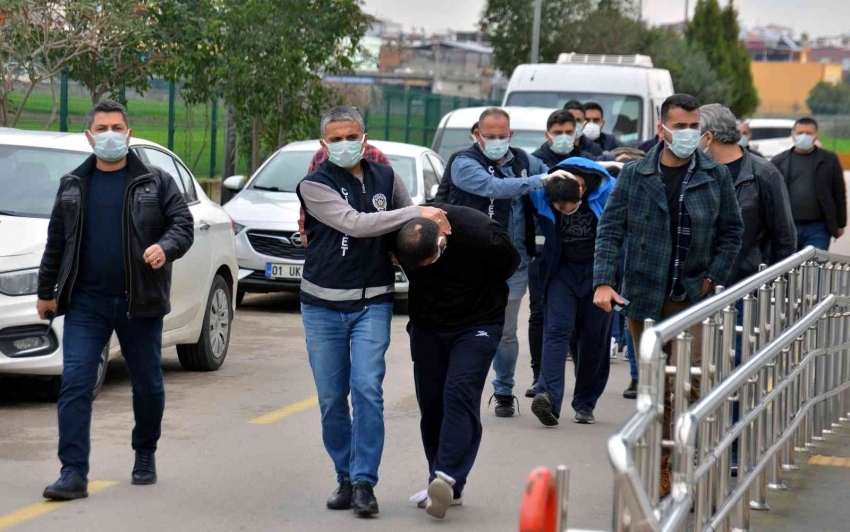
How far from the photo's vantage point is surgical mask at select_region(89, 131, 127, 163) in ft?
22.6

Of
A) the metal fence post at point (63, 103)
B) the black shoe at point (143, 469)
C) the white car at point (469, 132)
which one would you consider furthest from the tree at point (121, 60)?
the black shoe at point (143, 469)

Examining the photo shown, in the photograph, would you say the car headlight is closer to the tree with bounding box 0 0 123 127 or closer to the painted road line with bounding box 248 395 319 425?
the painted road line with bounding box 248 395 319 425

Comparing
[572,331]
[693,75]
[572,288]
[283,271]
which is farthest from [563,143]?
[693,75]

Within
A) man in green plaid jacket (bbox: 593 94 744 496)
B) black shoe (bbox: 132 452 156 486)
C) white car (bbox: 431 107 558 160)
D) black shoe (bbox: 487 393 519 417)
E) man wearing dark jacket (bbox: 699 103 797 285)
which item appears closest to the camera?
man in green plaid jacket (bbox: 593 94 744 496)

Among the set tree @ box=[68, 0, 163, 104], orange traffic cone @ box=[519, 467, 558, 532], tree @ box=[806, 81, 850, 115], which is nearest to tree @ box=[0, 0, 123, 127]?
tree @ box=[68, 0, 163, 104]

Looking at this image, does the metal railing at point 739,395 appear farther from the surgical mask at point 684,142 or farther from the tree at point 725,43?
the tree at point 725,43

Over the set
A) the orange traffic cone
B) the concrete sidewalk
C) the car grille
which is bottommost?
the concrete sidewalk

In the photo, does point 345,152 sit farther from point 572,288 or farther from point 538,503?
point 538,503

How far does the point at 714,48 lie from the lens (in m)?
72.1

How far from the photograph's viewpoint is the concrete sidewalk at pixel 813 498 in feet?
20.8

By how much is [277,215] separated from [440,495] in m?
8.24

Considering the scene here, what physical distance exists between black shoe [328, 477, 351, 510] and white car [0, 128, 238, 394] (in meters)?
2.71

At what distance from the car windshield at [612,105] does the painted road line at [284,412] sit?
12.8 meters

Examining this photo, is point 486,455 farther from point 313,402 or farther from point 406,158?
point 406,158
